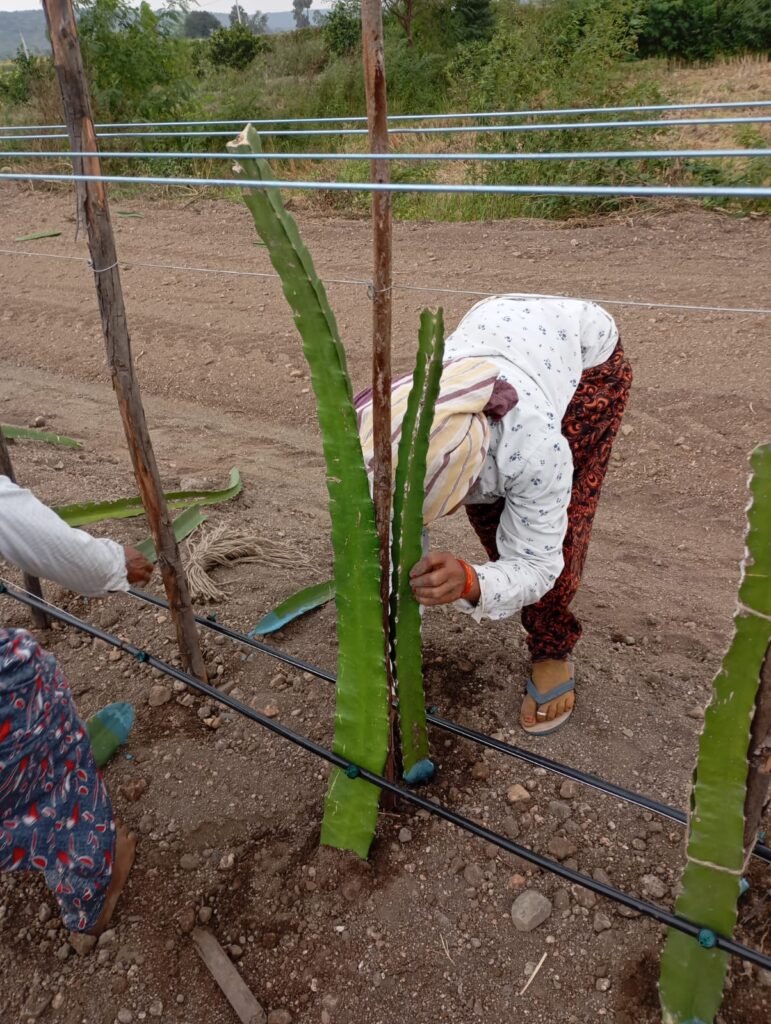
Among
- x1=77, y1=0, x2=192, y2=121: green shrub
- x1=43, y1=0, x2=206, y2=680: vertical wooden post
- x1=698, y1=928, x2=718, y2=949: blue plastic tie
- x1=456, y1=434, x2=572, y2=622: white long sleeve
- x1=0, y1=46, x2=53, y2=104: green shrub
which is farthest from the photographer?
x1=0, y1=46, x2=53, y2=104: green shrub

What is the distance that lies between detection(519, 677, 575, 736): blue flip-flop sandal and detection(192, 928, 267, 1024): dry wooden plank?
0.87 metres

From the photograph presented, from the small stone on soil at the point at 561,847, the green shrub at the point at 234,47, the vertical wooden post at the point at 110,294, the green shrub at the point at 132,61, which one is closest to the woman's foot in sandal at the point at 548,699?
the small stone on soil at the point at 561,847

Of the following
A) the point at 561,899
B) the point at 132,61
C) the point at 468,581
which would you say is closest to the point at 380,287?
the point at 468,581

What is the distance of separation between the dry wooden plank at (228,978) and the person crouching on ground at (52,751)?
0.68 ft

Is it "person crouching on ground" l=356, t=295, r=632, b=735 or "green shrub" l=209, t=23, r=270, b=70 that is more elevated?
"green shrub" l=209, t=23, r=270, b=70

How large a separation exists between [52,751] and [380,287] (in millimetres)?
992

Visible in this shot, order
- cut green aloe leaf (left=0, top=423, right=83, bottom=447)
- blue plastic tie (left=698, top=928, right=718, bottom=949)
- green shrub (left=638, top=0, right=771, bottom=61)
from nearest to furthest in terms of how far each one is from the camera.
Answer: blue plastic tie (left=698, top=928, right=718, bottom=949) → cut green aloe leaf (left=0, top=423, right=83, bottom=447) → green shrub (left=638, top=0, right=771, bottom=61)

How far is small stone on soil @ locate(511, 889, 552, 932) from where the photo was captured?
1528 millimetres

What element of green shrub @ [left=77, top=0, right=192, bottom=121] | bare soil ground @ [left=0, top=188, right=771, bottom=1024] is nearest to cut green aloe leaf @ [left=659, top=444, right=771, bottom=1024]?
bare soil ground @ [left=0, top=188, right=771, bottom=1024]

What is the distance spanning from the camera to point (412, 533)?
4.52ft

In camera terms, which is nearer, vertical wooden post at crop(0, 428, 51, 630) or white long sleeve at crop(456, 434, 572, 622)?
white long sleeve at crop(456, 434, 572, 622)

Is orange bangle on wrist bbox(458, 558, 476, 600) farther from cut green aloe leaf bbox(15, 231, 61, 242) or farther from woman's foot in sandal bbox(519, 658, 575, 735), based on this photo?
cut green aloe leaf bbox(15, 231, 61, 242)

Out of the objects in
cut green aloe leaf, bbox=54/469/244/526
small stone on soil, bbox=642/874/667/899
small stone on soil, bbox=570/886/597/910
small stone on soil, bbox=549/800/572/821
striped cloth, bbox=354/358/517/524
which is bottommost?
small stone on soil, bbox=570/886/597/910

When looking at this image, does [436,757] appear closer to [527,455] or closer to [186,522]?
[527,455]
